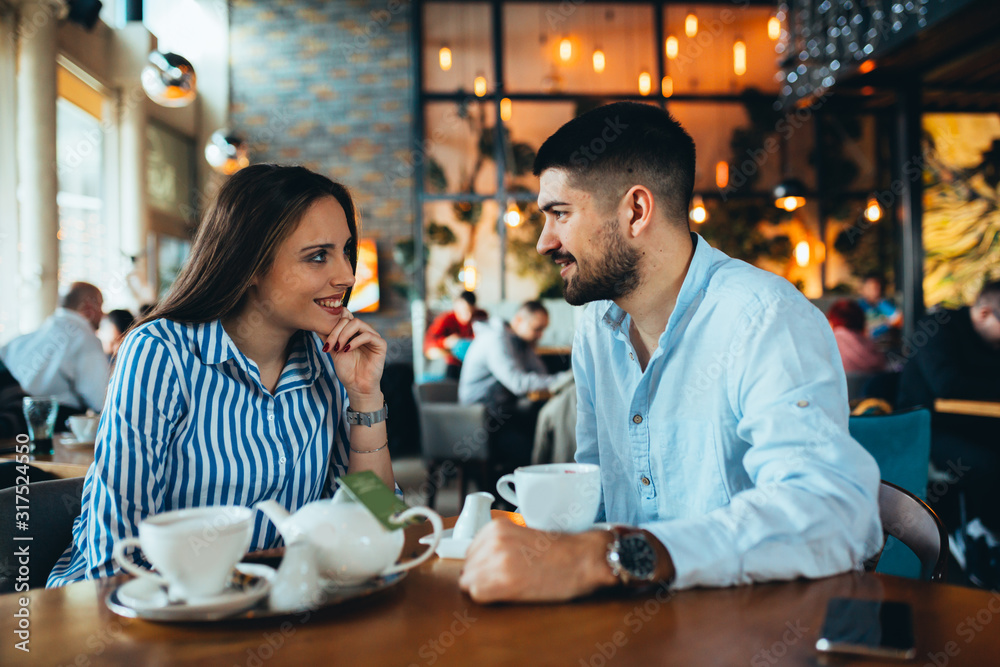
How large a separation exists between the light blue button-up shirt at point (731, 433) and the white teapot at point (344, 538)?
1.07 feet

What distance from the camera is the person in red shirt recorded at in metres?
6.53

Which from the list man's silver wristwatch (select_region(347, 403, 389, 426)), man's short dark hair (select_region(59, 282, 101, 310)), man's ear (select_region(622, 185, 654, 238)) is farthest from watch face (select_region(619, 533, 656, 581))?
man's short dark hair (select_region(59, 282, 101, 310))

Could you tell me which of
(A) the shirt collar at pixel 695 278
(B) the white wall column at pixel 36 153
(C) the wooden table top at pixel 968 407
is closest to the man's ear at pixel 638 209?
(A) the shirt collar at pixel 695 278

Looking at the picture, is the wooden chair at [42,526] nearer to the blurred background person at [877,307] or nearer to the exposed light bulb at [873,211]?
the blurred background person at [877,307]

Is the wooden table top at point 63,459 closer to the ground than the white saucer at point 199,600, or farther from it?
closer to the ground

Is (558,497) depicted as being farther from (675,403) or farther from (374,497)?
(675,403)

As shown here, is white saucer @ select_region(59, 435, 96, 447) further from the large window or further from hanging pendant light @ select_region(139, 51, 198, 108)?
the large window

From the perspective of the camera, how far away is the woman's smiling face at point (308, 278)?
146 cm

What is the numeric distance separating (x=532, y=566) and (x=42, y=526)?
106 centimetres

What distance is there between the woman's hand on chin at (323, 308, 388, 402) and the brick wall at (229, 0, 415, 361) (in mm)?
6978

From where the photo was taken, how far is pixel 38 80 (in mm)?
5129

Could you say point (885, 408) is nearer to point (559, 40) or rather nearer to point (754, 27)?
point (559, 40)

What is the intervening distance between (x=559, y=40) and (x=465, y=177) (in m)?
Result: 1.97

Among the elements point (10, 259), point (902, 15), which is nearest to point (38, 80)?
point (10, 259)
